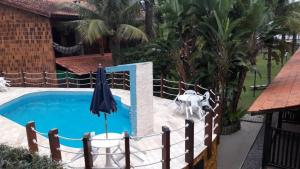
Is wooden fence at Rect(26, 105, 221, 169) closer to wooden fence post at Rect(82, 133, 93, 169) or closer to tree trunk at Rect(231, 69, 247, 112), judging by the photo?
wooden fence post at Rect(82, 133, 93, 169)

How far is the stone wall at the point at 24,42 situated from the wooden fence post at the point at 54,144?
435 inches

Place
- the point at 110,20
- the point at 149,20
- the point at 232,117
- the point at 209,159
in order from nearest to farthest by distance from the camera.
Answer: the point at 209,159, the point at 232,117, the point at 110,20, the point at 149,20

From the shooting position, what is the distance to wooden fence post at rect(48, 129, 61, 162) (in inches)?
267

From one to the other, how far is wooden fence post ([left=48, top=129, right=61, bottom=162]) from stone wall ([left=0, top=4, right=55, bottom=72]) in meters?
11.1

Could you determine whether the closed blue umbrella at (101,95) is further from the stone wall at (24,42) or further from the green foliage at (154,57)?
the stone wall at (24,42)

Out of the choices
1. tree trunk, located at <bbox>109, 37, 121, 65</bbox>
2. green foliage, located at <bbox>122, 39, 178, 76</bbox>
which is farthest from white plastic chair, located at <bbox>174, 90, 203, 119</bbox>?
tree trunk, located at <bbox>109, 37, 121, 65</bbox>

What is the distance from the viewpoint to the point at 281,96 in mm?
7836

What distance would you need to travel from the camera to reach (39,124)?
1226 centimetres

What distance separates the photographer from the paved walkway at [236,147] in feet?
33.5

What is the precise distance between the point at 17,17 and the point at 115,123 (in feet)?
28.8

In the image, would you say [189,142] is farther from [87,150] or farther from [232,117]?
[232,117]

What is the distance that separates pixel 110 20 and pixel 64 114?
572cm

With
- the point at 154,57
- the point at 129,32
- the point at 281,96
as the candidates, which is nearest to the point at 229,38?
the point at 281,96

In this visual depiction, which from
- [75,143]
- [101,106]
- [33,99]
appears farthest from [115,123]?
[33,99]
